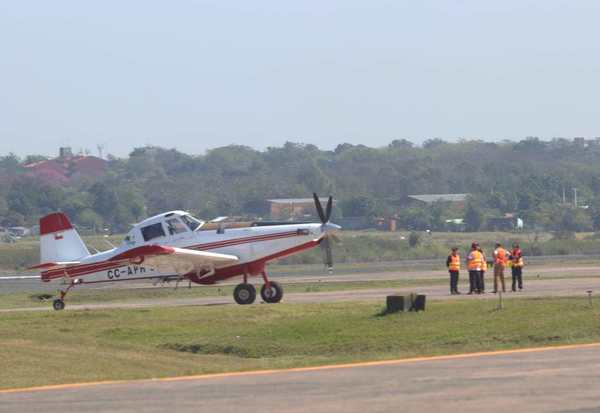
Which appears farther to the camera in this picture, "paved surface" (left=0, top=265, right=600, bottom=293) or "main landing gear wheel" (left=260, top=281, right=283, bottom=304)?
"paved surface" (left=0, top=265, right=600, bottom=293)

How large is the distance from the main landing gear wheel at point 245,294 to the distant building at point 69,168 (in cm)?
13809

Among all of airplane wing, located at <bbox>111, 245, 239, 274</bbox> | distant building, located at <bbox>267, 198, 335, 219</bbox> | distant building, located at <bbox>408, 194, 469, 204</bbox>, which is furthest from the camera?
distant building, located at <bbox>408, 194, 469, 204</bbox>

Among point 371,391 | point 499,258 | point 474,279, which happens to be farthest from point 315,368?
point 499,258

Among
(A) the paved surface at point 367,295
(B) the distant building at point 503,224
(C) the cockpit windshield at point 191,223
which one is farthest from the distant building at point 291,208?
(C) the cockpit windshield at point 191,223

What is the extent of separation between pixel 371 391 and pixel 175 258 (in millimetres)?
19050

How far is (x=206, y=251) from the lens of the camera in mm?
35062

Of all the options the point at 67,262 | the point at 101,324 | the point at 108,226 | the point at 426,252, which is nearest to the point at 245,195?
the point at 108,226

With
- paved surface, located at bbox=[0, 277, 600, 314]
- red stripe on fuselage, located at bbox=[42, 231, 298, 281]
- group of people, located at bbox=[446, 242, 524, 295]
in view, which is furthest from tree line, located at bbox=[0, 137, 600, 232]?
red stripe on fuselage, located at bbox=[42, 231, 298, 281]

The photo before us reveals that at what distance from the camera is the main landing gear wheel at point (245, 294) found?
113ft

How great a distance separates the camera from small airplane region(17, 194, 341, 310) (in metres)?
34.7

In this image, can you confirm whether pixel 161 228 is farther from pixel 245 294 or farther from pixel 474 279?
pixel 474 279

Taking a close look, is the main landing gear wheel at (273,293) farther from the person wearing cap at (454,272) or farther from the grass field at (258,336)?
the person wearing cap at (454,272)

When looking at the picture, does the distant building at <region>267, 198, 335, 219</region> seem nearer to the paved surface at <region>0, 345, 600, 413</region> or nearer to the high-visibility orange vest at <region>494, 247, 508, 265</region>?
the high-visibility orange vest at <region>494, 247, 508, 265</region>

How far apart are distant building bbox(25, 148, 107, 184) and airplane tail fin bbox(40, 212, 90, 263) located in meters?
134
